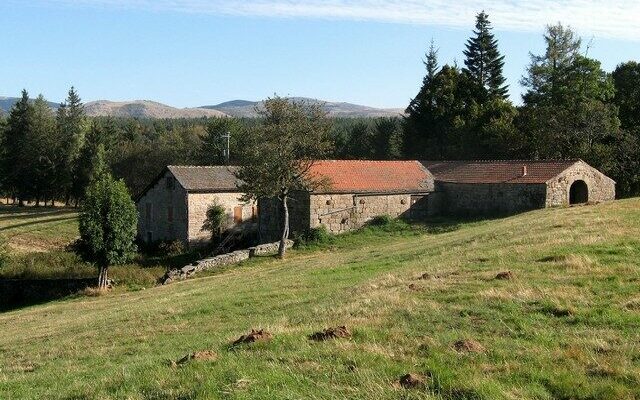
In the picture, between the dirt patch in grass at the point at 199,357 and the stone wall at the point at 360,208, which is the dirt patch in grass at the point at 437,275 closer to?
A: the dirt patch in grass at the point at 199,357

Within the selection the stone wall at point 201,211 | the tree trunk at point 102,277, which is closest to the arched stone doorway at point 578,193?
the stone wall at point 201,211

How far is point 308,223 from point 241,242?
7.82 m

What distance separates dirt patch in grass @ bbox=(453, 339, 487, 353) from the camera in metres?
8.58

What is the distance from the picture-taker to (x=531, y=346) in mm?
8688

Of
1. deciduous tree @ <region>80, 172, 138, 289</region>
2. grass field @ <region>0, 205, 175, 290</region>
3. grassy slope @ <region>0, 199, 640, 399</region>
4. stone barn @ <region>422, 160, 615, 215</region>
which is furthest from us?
stone barn @ <region>422, 160, 615, 215</region>

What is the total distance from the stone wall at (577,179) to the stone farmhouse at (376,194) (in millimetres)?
63

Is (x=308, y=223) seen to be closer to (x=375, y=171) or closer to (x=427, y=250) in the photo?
(x=375, y=171)

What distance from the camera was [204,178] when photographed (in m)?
45.8

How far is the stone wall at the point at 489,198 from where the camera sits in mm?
39188

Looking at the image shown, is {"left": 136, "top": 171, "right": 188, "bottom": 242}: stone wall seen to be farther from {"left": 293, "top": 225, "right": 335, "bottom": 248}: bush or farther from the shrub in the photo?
{"left": 293, "top": 225, "right": 335, "bottom": 248}: bush

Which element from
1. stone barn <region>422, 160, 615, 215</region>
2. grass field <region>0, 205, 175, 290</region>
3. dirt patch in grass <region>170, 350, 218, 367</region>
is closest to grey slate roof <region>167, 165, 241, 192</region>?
grass field <region>0, 205, 175, 290</region>

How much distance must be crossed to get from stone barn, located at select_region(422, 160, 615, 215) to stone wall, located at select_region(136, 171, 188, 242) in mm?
18532

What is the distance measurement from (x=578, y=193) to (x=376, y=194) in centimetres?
1401

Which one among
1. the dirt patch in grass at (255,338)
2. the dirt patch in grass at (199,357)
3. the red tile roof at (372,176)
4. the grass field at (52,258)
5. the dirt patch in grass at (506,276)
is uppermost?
the red tile roof at (372,176)
